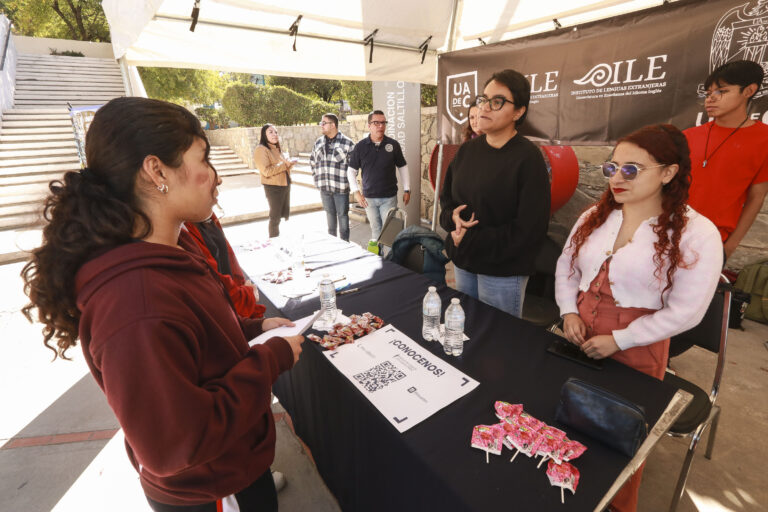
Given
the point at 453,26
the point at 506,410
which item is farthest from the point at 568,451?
the point at 453,26

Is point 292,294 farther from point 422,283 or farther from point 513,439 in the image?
point 513,439

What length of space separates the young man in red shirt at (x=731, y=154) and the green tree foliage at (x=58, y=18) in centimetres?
2234

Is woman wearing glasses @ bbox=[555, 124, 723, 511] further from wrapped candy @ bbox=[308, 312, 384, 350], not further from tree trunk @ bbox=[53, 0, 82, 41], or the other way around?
tree trunk @ bbox=[53, 0, 82, 41]

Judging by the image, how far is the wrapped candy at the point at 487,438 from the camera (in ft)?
3.32

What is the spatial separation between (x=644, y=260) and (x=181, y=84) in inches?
692

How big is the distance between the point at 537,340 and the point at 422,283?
2.64 feet

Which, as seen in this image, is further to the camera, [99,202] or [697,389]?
[697,389]

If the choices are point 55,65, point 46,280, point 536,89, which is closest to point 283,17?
point 536,89

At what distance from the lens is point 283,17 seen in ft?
9.81

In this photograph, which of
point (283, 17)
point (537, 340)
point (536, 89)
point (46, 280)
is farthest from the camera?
point (536, 89)

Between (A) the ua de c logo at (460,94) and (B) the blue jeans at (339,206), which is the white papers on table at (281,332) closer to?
(A) the ua de c logo at (460,94)

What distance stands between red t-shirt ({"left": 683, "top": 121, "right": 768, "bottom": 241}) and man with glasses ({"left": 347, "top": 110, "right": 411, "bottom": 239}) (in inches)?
112

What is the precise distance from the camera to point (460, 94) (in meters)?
4.10

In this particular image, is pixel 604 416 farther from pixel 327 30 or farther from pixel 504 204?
pixel 327 30
